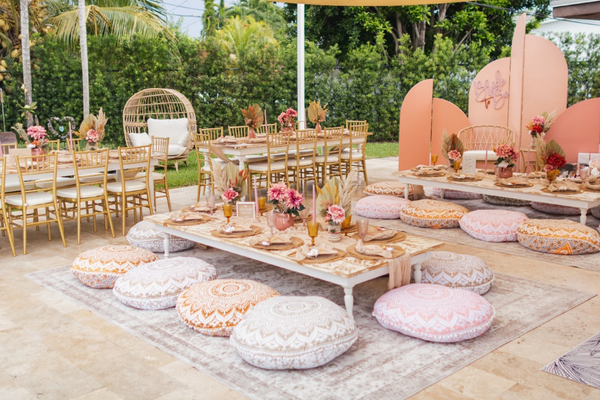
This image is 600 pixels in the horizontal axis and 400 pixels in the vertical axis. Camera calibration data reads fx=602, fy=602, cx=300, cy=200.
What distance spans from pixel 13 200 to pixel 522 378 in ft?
15.2

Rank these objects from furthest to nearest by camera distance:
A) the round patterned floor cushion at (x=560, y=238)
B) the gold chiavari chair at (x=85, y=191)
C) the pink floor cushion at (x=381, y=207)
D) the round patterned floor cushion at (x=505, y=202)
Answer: the round patterned floor cushion at (x=505, y=202) < the pink floor cushion at (x=381, y=207) < the gold chiavari chair at (x=85, y=191) < the round patterned floor cushion at (x=560, y=238)

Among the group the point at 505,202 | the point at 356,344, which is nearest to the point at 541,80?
the point at 505,202

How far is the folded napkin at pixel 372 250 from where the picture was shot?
3803 mm

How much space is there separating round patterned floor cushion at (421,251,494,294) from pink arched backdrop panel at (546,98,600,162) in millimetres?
4695

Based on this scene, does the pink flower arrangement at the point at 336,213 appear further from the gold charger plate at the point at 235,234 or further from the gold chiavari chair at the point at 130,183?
the gold chiavari chair at the point at 130,183

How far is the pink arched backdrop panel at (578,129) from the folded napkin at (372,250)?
5.46 meters

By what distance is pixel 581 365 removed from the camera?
314 centimetres

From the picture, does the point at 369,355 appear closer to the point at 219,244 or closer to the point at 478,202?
the point at 219,244

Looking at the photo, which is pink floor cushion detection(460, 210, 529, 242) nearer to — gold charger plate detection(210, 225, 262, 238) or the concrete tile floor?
the concrete tile floor

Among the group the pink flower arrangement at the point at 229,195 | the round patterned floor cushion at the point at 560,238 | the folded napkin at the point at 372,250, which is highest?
the pink flower arrangement at the point at 229,195

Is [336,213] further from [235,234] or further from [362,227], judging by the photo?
[235,234]

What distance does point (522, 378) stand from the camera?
9.96 ft

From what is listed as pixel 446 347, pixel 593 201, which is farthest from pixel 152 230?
pixel 593 201

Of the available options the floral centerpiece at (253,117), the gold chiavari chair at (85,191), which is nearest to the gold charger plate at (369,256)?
the gold chiavari chair at (85,191)
